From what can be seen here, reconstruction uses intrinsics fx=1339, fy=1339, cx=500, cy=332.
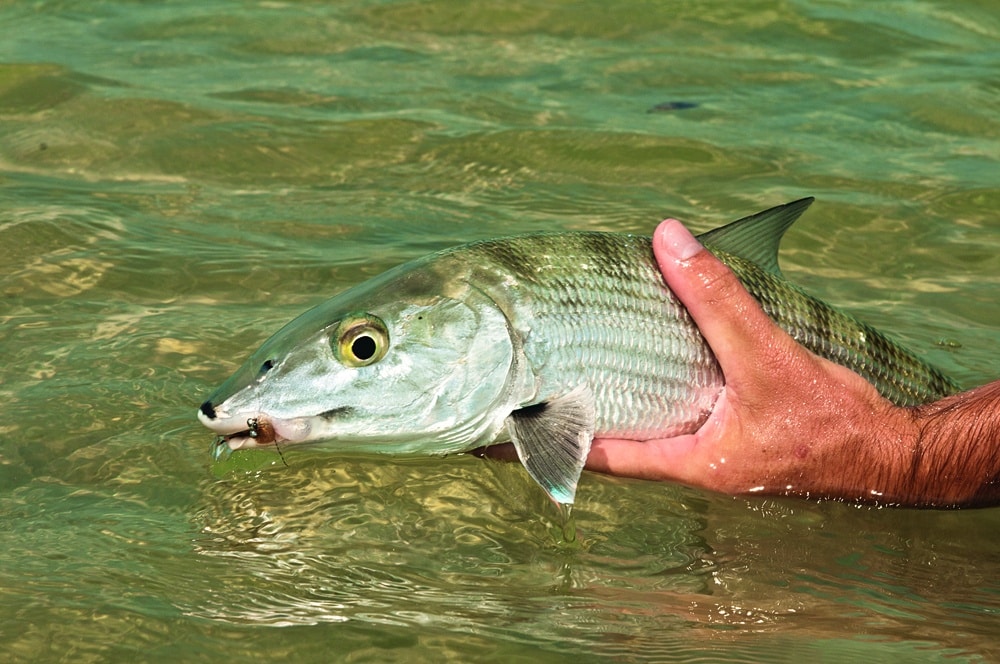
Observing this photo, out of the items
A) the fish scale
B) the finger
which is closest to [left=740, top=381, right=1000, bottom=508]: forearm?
the finger

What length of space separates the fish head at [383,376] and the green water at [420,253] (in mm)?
381

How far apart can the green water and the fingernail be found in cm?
84

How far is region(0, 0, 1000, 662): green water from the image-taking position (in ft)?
11.0

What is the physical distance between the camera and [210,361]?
16.0 feet

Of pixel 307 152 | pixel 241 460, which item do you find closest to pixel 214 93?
pixel 307 152

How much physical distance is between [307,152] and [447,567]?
3792mm

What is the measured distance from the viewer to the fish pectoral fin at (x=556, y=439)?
359cm

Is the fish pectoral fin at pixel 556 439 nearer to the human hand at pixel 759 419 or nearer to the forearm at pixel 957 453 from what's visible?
the human hand at pixel 759 419

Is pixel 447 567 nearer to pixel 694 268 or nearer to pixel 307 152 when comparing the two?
pixel 694 268

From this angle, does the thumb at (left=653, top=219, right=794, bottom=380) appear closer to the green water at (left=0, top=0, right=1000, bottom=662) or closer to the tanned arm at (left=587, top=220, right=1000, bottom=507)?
the tanned arm at (left=587, top=220, right=1000, bottom=507)

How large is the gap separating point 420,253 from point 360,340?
2.34 meters

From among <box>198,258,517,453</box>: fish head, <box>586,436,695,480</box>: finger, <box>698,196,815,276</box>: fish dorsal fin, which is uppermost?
<box>698,196,815,276</box>: fish dorsal fin

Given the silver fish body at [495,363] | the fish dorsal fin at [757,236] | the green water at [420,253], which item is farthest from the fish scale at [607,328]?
the green water at [420,253]

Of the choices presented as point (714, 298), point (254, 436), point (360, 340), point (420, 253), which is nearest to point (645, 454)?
point (714, 298)
